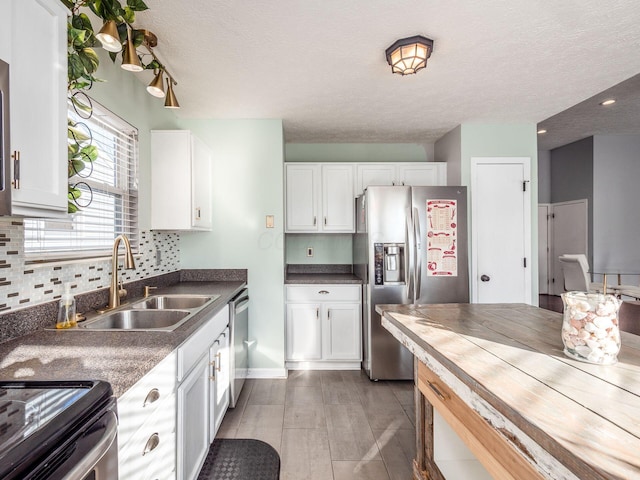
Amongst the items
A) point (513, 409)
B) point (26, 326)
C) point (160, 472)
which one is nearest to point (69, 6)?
point (26, 326)

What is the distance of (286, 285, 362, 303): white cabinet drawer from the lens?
10.4 ft

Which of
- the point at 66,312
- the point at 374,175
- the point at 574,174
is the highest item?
the point at 574,174

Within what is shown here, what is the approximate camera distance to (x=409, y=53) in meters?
1.89

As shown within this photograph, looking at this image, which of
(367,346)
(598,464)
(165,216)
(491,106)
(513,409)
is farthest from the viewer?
(367,346)

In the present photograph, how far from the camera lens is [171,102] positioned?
1.98m

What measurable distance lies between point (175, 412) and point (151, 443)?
0.66ft

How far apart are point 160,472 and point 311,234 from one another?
2797 millimetres

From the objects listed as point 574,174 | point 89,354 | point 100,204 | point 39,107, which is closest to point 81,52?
point 39,107

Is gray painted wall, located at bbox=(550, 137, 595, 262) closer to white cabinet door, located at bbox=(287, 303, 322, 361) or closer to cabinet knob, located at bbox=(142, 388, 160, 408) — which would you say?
white cabinet door, located at bbox=(287, 303, 322, 361)

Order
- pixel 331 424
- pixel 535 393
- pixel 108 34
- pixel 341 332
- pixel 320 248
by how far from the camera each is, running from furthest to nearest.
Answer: pixel 320 248 → pixel 341 332 → pixel 331 424 → pixel 108 34 → pixel 535 393

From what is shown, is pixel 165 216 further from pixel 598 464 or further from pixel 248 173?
pixel 598 464

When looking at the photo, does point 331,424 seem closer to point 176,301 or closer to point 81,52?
point 176,301

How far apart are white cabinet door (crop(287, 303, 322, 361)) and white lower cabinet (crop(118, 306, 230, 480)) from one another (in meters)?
1.14

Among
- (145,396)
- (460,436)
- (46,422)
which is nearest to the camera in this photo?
(46,422)
